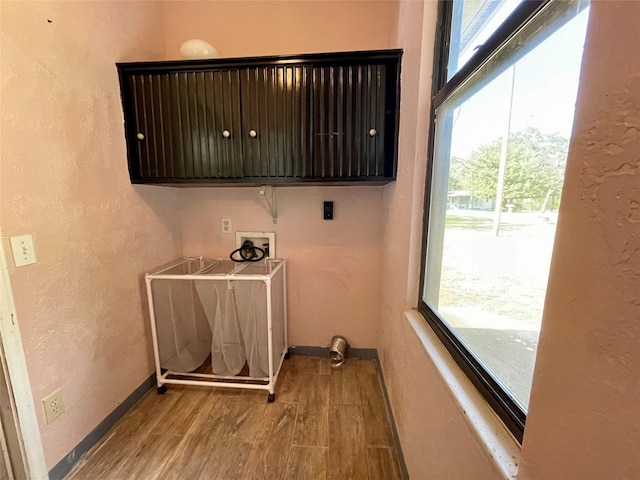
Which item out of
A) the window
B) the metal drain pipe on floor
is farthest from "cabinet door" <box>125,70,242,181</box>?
the metal drain pipe on floor

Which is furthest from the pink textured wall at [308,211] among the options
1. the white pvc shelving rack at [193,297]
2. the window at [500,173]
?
the window at [500,173]

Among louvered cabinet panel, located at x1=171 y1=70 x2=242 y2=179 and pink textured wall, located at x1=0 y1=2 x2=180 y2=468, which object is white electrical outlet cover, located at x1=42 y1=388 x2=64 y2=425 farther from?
louvered cabinet panel, located at x1=171 y1=70 x2=242 y2=179

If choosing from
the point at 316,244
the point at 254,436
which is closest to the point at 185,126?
the point at 316,244

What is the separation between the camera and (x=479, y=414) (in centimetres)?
65

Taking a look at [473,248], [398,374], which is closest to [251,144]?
[473,248]

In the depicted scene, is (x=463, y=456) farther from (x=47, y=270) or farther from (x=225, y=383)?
(x=47, y=270)

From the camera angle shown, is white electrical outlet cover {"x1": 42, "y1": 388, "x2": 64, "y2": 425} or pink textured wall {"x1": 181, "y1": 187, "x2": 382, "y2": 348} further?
pink textured wall {"x1": 181, "y1": 187, "x2": 382, "y2": 348}

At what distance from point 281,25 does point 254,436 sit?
2573 mm

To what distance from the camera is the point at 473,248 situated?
86 centimetres

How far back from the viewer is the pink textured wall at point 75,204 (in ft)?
3.58

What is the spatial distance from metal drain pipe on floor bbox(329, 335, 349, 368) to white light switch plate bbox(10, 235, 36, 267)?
5.82 feet

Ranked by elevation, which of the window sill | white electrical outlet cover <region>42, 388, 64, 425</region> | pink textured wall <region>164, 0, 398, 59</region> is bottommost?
white electrical outlet cover <region>42, 388, 64, 425</region>

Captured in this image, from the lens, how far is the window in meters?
0.54

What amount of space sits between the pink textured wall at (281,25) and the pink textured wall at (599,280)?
1857 millimetres
